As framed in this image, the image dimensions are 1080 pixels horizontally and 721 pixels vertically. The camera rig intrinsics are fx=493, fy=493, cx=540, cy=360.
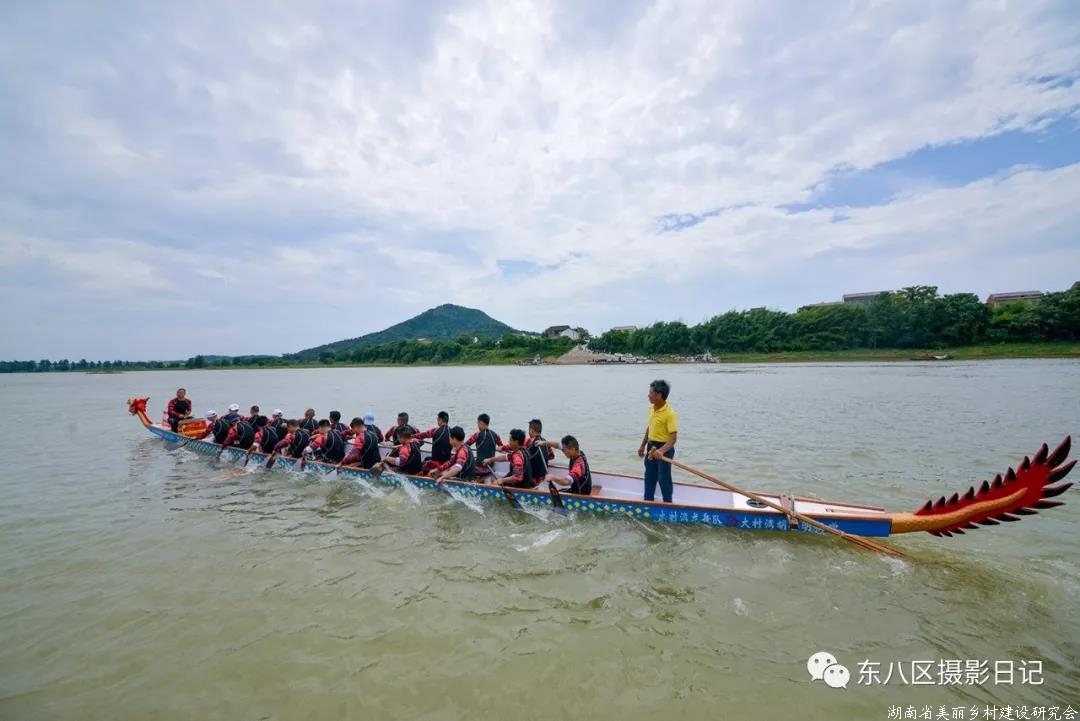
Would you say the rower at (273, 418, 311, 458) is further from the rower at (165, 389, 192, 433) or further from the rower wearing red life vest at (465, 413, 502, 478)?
the rower at (165, 389, 192, 433)

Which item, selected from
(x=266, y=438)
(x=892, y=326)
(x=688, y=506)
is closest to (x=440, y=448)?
(x=688, y=506)

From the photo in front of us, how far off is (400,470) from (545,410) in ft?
58.3

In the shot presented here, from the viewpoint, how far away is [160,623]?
5961mm

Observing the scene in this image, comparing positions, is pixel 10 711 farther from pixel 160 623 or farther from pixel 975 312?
pixel 975 312

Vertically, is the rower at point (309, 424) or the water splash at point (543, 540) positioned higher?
the rower at point (309, 424)

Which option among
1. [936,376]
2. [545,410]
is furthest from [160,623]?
[936,376]

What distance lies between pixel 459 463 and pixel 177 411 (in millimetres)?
15086

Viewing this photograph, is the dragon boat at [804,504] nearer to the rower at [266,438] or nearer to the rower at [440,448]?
the rower at [440,448]

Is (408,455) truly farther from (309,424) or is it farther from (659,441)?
(659,441)

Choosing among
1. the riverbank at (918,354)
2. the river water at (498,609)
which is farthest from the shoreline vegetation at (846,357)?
the river water at (498,609)

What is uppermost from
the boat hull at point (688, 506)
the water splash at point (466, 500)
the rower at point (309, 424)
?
the rower at point (309, 424)

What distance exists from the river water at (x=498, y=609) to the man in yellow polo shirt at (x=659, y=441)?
755 mm

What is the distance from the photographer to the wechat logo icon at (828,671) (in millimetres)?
4504

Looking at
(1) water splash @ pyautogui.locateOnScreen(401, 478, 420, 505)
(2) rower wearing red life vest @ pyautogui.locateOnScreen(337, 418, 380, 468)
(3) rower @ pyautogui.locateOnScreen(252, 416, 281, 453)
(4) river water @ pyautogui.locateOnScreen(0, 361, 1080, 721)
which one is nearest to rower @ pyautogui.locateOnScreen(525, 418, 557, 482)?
(4) river water @ pyautogui.locateOnScreen(0, 361, 1080, 721)
